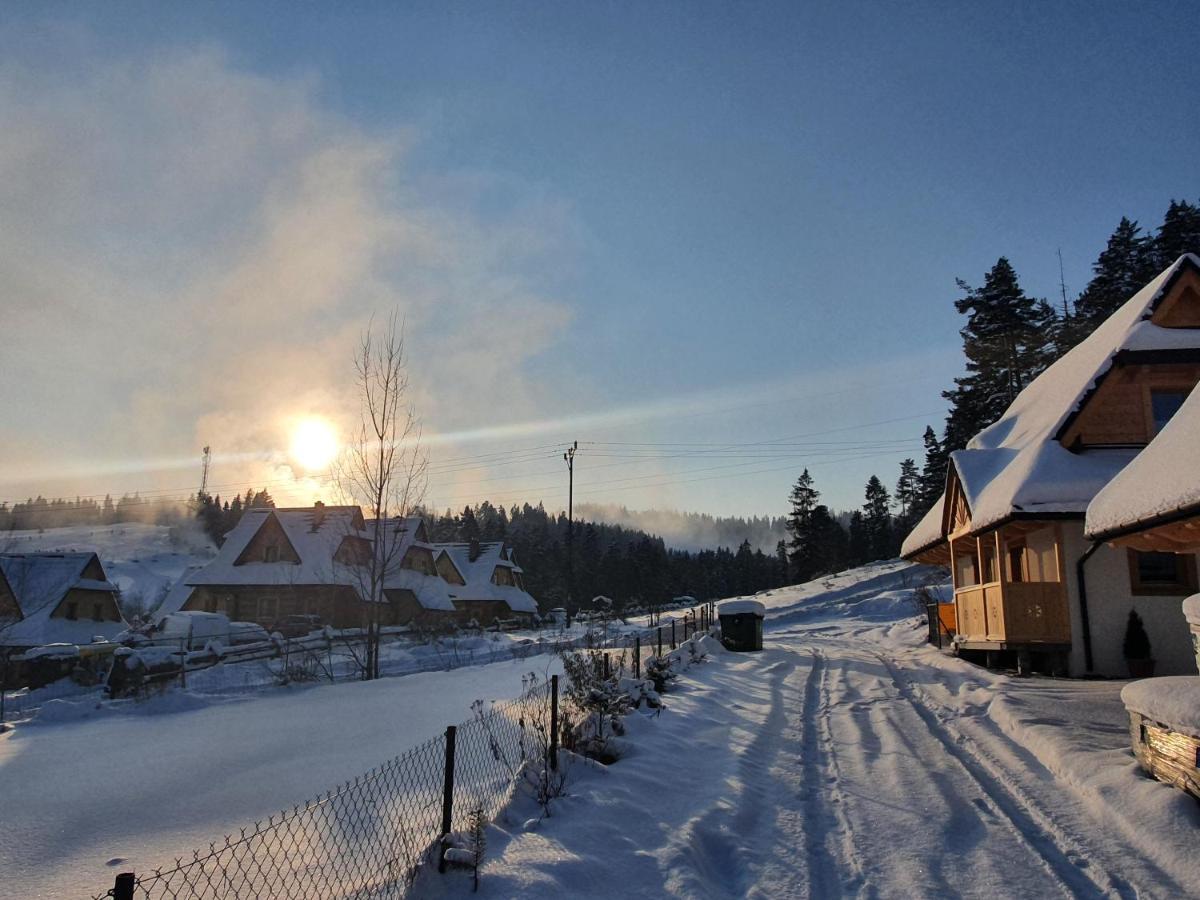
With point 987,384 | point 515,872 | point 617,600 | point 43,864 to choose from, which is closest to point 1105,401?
point 515,872

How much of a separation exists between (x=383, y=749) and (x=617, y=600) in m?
64.7

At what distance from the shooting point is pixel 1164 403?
16391 millimetres

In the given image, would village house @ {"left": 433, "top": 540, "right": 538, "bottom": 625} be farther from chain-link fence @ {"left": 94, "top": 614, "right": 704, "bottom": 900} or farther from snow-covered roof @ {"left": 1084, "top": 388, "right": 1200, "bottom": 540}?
snow-covered roof @ {"left": 1084, "top": 388, "right": 1200, "bottom": 540}

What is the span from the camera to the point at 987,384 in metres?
39.5

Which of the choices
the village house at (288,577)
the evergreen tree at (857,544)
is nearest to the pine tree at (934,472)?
the evergreen tree at (857,544)

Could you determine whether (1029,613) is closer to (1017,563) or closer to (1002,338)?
(1017,563)

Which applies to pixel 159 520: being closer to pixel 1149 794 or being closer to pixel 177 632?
pixel 177 632

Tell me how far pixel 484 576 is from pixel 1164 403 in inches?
1735

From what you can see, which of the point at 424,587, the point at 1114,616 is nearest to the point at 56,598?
the point at 424,587

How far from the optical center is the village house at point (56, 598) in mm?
35000

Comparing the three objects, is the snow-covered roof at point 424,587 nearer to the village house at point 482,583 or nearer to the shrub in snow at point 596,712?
the village house at point 482,583

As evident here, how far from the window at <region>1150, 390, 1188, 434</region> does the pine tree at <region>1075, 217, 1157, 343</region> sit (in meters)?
22.8

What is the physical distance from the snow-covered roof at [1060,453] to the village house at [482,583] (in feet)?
123

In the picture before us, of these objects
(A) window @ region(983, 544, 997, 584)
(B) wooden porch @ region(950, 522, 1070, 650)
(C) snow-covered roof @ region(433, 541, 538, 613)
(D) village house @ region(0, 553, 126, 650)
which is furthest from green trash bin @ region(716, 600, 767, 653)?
(C) snow-covered roof @ region(433, 541, 538, 613)
